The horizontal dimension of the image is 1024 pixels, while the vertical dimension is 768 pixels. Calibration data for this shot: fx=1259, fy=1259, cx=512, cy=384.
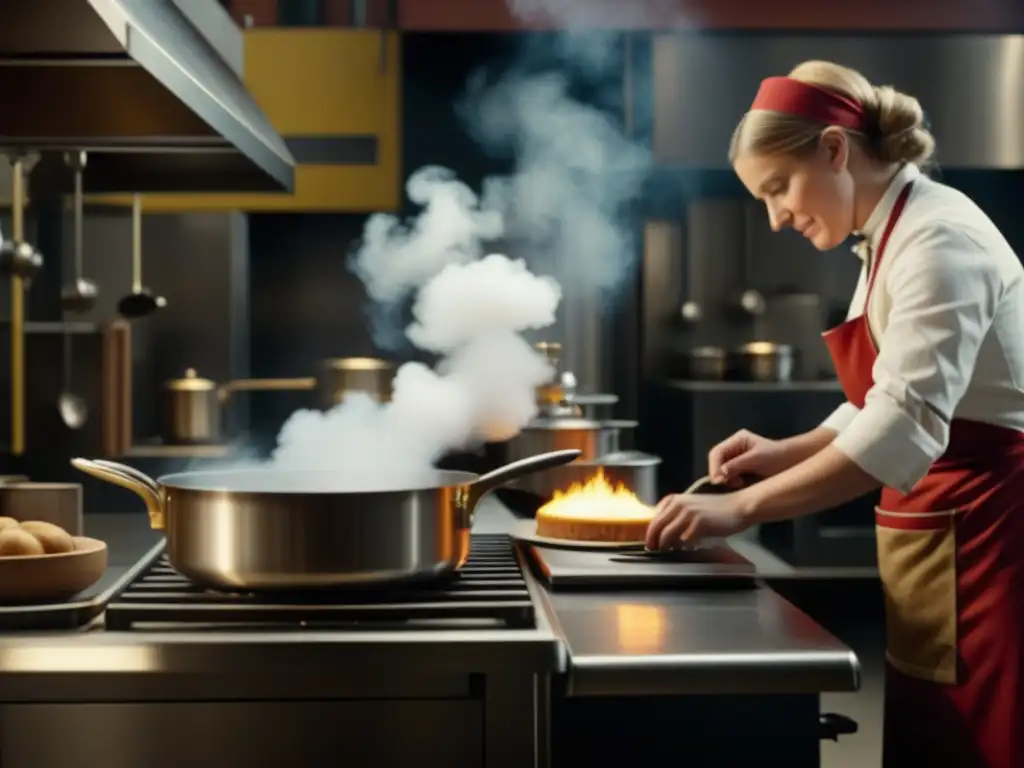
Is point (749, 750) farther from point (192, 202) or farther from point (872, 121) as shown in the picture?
point (192, 202)

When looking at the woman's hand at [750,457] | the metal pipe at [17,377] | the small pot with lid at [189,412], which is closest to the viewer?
the woman's hand at [750,457]

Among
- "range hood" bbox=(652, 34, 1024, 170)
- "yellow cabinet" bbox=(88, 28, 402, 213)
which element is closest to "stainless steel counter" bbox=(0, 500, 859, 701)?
"yellow cabinet" bbox=(88, 28, 402, 213)

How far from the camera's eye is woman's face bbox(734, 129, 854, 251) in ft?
5.85

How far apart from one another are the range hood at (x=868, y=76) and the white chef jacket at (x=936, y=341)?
93.1 inches

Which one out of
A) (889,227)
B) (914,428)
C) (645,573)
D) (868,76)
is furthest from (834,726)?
(868,76)

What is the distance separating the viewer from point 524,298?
7.66 ft

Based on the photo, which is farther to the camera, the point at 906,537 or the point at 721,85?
the point at 721,85

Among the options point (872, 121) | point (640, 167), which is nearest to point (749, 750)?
point (872, 121)

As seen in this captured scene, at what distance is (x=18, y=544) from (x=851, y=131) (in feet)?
4.04

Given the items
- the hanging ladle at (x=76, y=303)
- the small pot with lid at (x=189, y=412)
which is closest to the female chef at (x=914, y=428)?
the hanging ladle at (x=76, y=303)

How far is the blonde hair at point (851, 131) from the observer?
1.76 meters

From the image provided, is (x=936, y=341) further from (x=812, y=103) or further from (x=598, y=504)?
(x=598, y=504)

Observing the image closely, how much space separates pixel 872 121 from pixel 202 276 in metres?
2.62

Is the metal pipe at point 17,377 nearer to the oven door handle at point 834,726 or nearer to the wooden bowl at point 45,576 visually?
the wooden bowl at point 45,576
